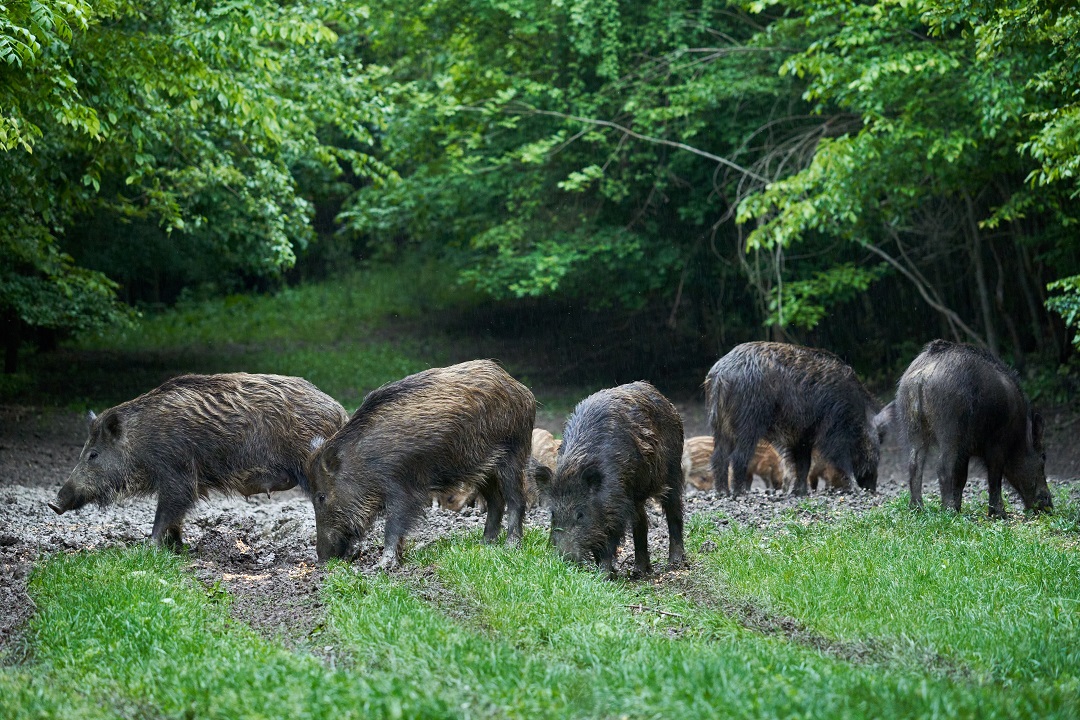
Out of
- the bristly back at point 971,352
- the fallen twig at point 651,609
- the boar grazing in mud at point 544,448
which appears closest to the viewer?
the fallen twig at point 651,609

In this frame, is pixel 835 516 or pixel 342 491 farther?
pixel 835 516

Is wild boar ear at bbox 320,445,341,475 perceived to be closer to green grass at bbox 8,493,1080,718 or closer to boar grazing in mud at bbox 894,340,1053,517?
green grass at bbox 8,493,1080,718

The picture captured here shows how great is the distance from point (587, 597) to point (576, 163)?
55.4 ft

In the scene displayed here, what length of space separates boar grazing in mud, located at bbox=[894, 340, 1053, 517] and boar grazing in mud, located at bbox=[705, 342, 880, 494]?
105 inches

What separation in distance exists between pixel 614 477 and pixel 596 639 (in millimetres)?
2304

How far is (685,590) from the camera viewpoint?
25.2ft

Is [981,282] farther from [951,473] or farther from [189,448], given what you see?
[189,448]

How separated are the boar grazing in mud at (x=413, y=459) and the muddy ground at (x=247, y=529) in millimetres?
387

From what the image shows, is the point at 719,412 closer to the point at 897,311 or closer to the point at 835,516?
the point at 835,516

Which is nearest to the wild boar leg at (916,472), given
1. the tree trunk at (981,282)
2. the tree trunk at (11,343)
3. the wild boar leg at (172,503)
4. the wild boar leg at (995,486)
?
the wild boar leg at (995,486)

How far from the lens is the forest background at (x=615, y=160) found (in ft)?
40.1

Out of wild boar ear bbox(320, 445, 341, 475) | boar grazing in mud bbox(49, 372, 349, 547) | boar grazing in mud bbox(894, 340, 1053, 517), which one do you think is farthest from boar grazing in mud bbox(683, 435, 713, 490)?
wild boar ear bbox(320, 445, 341, 475)

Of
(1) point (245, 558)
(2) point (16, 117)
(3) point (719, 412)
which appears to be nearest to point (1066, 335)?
(3) point (719, 412)

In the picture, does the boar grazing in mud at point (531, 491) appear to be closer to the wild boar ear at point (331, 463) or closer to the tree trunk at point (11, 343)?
the wild boar ear at point (331, 463)
